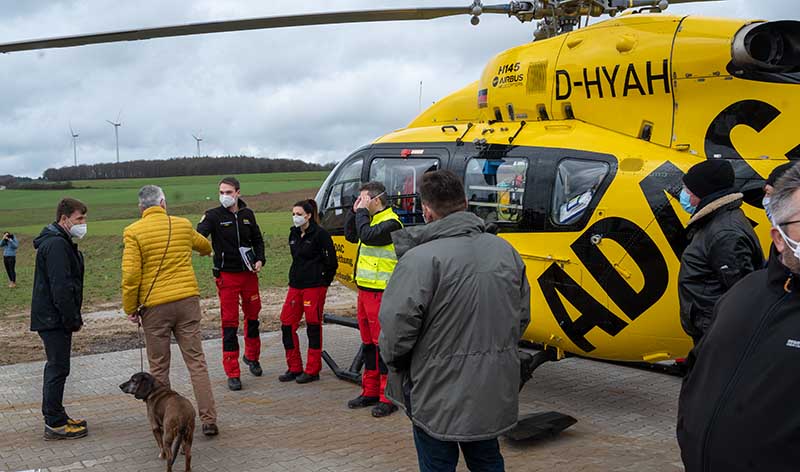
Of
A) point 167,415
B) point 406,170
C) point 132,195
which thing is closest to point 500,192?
point 406,170

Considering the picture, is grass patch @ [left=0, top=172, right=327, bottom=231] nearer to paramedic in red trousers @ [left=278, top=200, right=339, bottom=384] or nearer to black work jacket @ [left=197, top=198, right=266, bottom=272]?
black work jacket @ [left=197, top=198, right=266, bottom=272]

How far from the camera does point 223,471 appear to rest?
5.17 meters

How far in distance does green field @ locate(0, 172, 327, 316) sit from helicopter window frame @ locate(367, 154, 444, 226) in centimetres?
873

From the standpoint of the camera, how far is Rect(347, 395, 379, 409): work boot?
6.63 m

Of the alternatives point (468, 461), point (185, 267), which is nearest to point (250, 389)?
point (185, 267)

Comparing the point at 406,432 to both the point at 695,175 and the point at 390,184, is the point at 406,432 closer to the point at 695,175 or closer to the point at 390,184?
the point at 390,184

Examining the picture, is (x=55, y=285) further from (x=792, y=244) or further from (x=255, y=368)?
(x=792, y=244)

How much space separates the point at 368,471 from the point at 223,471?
43.3 inches

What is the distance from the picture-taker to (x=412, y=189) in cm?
724

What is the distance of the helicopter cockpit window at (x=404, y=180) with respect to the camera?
279 inches

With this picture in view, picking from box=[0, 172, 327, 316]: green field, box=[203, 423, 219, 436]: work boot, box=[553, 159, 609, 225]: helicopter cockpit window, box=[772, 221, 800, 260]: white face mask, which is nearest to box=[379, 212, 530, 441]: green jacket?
box=[772, 221, 800, 260]: white face mask

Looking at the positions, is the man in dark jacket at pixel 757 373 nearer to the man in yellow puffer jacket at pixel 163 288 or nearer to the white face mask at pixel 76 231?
the man in yellow puffer jacket at pixel 163 288

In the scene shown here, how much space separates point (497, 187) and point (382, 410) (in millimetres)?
2332

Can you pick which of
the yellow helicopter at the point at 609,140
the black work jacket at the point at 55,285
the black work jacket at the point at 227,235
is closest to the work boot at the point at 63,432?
the black work jacket at the point at 55,285
